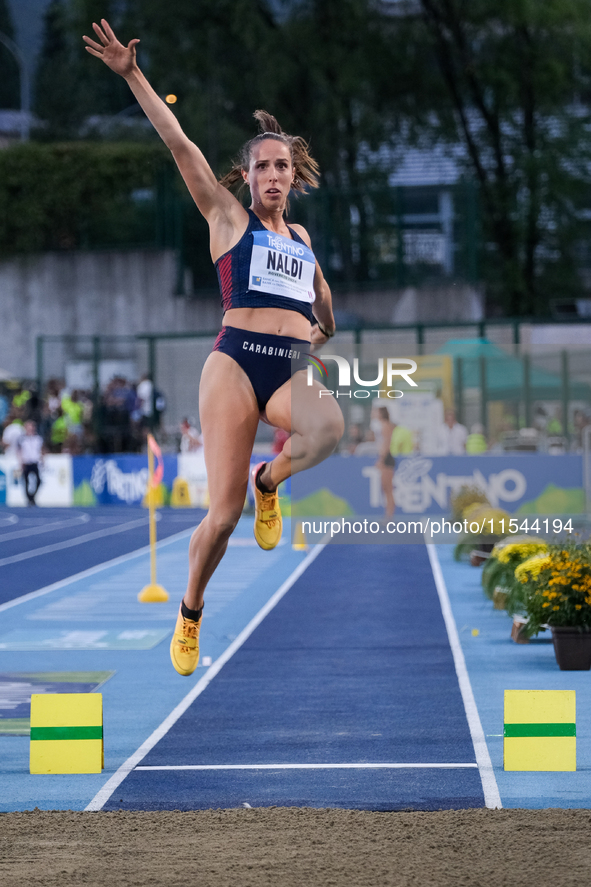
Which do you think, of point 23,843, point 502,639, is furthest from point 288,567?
point 23,843

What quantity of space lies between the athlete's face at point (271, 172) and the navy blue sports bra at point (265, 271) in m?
0.09

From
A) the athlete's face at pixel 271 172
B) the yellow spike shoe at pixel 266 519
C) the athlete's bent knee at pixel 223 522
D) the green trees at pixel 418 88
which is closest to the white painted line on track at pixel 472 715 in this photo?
the yellow spike shoe at pixel 266 519

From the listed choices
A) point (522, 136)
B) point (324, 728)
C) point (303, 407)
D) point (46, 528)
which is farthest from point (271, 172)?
point (522, 136)

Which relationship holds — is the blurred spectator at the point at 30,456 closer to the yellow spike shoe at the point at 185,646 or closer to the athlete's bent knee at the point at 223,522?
the yellow spike shoe at the point at 185,646

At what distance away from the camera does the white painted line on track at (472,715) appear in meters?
7.92

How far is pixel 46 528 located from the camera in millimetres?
25031

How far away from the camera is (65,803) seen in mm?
7758

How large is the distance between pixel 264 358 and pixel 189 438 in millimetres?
21000

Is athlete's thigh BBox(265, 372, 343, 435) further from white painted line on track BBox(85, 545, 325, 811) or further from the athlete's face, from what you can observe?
white painted line on track BBox(85, 545, 325, 811)

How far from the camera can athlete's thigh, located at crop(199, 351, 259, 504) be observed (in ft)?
16.2

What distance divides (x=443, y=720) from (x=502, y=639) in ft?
10.9

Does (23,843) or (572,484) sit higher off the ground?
(572,484)

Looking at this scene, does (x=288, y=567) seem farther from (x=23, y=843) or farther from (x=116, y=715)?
(x=23, y=843)

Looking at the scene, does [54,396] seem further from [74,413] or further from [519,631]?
[519,631]
